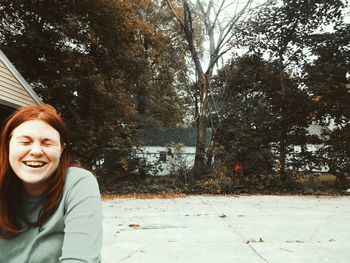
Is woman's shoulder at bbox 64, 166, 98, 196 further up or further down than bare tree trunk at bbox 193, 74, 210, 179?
further down

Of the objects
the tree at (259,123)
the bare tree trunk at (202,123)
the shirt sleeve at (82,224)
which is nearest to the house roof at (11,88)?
the bare tree trunk at (202,123)

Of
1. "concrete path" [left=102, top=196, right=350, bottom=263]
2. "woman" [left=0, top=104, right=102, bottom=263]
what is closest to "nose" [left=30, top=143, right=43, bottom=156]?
"woman" [left=0, top=104, right=102, bottom=263]

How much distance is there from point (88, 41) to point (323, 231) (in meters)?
13.1

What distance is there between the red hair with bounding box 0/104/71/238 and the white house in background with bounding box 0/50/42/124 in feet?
28.6

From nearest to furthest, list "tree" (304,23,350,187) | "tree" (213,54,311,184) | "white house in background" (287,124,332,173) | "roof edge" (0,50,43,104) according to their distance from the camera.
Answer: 1. "roof edge" (0,50,43,104)
2. "tree" (304,23,350,187)
3. "white house in background" (287,124,332,173)
4. "tree" (213,54,311,184)

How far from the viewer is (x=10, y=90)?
1034 cm

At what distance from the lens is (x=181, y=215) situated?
307 inches

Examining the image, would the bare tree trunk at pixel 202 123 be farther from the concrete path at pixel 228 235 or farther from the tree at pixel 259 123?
the concrete path at pixel 228 235

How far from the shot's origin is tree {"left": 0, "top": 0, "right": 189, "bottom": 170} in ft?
50.3

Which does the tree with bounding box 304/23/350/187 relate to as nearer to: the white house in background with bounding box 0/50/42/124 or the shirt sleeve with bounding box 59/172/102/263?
the white house in background with bounding box 0/50/42/124

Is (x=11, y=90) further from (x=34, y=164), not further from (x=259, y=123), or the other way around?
(x=34, y=164)

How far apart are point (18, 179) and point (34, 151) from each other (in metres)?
0.26

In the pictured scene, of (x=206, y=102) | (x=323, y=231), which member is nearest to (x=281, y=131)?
(x=206, y=102)

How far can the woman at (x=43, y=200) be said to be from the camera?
153 cm
